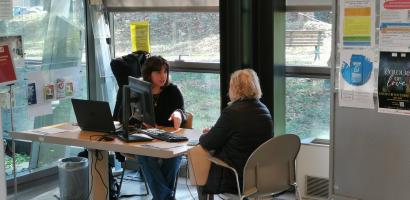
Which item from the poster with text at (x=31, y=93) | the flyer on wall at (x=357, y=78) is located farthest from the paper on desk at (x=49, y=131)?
the flyer on wall at (x=357, y=78)

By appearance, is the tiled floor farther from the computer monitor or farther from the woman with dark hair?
the computer monitor

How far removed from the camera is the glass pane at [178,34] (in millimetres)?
5078

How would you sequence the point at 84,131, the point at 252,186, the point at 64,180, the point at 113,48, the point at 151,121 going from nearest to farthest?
the point at 252,186
the point at 151,121
the point at 84,131
the point at 64,180
the point at 113,48

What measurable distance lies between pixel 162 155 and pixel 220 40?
4.89 ft

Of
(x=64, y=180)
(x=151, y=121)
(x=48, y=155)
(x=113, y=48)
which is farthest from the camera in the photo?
(x=113, y=48)

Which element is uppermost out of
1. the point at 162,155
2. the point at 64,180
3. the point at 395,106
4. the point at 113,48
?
the point at 113,48

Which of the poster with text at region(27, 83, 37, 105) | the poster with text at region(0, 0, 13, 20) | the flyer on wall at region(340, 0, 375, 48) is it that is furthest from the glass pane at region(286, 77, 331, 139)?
the poster with text at region(0, 0, 13, 20)

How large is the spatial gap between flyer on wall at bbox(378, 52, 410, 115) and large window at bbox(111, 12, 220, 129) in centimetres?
182

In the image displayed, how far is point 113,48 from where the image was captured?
5672mm

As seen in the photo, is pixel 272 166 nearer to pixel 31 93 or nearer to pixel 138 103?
pixel 138 103

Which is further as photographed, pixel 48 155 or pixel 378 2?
pixel 48 155

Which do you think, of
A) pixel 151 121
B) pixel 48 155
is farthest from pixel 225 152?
pixel 48 155

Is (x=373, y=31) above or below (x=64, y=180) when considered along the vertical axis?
above

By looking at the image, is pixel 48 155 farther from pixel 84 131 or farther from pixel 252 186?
pixel 252 186
